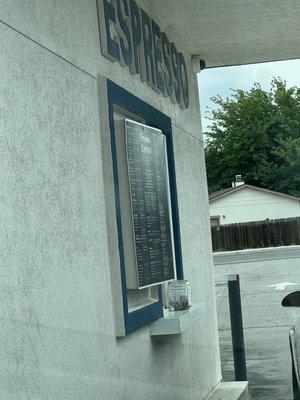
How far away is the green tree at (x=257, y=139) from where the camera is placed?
67.9 m

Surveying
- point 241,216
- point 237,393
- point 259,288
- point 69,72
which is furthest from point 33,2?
point 241,216

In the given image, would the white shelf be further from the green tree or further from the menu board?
the green tree

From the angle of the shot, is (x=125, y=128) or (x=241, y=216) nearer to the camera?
(x=125, y=128)

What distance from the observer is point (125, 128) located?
5719 millimetres

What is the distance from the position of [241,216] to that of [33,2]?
62.2m

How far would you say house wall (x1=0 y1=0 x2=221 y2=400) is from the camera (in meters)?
3.73

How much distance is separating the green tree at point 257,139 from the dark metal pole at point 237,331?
5764 cm

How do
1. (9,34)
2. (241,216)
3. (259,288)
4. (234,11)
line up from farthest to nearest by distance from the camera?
(241,216) → (259,288) → (234,11) → (9,34)

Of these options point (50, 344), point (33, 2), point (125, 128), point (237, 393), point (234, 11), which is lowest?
point (237, 393)

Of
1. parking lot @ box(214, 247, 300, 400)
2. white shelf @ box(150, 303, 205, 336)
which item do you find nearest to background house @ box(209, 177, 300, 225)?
parking lot @ box(214, 247, 300, 400)

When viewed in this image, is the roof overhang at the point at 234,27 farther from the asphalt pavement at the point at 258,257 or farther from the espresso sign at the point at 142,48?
the asphalt pavement at the point at 258,257

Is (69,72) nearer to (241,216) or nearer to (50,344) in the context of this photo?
(50,344)

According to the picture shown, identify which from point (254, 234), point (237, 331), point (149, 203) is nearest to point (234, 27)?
point (149, 203)

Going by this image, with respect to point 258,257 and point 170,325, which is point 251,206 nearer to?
point 258,257
